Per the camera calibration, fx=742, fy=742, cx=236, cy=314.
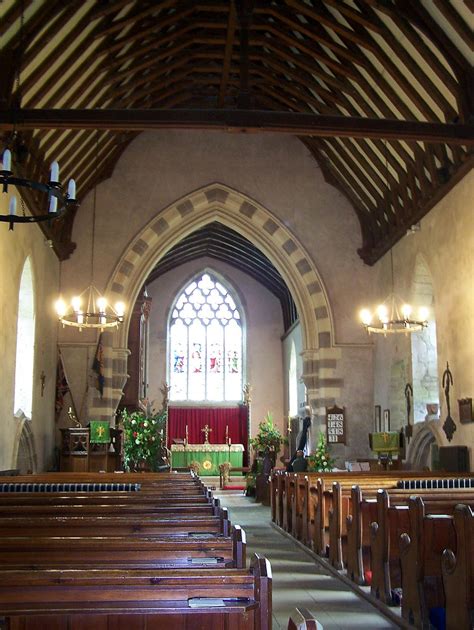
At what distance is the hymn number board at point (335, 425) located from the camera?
44.5 feet

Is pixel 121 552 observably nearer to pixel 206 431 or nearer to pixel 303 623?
pixel 303 623

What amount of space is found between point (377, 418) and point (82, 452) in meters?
5.30

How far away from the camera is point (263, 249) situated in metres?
14.4

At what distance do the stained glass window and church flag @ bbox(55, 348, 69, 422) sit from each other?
8.09 metres

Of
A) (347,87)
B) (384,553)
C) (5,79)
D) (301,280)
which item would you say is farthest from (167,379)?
(384,553)

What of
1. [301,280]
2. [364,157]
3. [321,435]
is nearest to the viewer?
[364,157]

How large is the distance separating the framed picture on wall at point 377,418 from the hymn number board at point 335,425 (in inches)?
22.5

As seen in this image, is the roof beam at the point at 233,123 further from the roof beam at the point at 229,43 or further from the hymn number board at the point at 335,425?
the hymn number board at the point at 335,425

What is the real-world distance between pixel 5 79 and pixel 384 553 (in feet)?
21.4

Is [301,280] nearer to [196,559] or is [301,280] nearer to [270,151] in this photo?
[270,151]

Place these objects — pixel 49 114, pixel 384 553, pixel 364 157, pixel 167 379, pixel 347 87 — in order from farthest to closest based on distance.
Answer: pixel 167 379 < pixel 364 157 < pixel 347 87 < pixel 49 114 < pixel 384 553

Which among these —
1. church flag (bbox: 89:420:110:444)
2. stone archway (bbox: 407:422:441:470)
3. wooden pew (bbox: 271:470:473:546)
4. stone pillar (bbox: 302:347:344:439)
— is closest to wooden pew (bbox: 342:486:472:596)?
wooden pew (bbox: 271:470:473:546)

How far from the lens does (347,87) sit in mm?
10734

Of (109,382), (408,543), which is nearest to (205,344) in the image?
(109,382)
